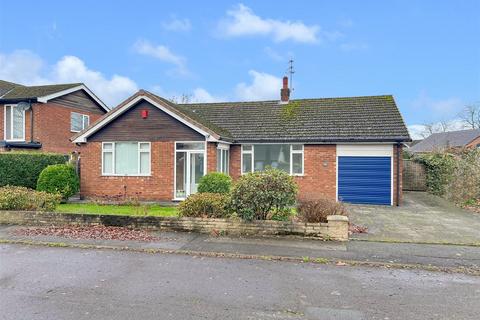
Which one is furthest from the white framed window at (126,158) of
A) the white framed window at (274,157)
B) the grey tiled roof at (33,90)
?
the grey tiled roof at (33,90)

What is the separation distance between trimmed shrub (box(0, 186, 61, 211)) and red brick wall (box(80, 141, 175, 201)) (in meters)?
4.86

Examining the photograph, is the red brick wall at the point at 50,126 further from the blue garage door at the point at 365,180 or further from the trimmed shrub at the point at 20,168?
the blue garage door at the point at 365,180

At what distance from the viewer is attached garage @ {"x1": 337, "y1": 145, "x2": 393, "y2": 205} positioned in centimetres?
1553

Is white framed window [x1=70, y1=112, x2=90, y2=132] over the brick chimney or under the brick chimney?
under

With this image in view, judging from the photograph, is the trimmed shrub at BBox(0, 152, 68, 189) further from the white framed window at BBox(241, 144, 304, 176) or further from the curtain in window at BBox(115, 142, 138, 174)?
the white framed window at BBox(241, 144, 304, 176)

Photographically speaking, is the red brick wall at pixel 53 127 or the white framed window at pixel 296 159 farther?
the red brick wall at pixel 53 127

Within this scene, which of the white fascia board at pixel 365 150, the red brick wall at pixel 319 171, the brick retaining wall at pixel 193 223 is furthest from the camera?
the red brick wall at pixel 319 171

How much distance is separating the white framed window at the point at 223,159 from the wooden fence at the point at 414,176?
11.0m

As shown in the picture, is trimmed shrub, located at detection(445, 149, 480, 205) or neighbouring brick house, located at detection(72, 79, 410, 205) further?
trimmed shrub, located at detection(445, 149, 480, 205)

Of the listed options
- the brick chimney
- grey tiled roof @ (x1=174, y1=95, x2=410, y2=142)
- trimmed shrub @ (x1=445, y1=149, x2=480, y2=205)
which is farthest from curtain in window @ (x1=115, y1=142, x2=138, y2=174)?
trimmed shrub @ (x1=445, y1=149, x2=480, y2=205)

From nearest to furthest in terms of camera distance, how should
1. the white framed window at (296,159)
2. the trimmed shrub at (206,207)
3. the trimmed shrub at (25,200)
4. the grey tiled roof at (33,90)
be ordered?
1. the trimmed shrub at (206,207)
2. the trimmed shrub at (25,200)
3. the white framed window at (296,159)
4. the grey tiled roof at (33,90)

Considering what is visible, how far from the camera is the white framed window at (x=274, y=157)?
16719mm

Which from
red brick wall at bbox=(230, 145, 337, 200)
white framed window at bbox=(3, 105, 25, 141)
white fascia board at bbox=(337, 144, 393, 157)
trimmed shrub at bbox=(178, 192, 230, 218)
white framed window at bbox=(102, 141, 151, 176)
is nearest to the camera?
trimmed shrub at bbox=(178, 192, 230, 218)

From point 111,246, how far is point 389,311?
5672 millimetres
